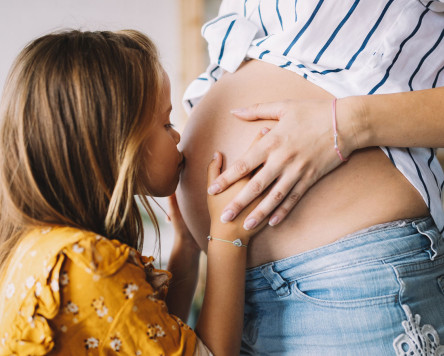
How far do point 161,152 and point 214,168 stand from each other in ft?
0.35

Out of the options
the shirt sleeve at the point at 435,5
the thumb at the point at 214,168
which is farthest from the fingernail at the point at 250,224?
the shirt sleeve at the point at 435,5

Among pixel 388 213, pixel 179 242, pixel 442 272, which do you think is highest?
pixel 388 213

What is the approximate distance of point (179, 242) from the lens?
3.60ft

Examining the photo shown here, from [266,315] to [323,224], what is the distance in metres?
0.22

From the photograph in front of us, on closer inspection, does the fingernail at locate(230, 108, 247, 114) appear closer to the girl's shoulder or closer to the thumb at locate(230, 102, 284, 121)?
the thumb at locate(230, 102, 284, 121)

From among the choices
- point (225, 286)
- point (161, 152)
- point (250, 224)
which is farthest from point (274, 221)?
point (161, 152)

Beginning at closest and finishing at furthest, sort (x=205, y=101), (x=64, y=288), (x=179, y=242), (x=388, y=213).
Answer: (x=64, y=288) → (x=388, y=213) → (x=205, y=101) → (x=179, y=242)

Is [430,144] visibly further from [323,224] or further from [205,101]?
[205,101]

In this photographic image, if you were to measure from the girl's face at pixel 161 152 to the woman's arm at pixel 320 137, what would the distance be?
161mm

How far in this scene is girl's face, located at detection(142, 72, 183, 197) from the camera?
852 mm

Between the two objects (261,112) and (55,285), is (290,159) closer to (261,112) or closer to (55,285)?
(261,112)

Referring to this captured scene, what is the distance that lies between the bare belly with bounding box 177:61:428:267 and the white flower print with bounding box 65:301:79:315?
331mm

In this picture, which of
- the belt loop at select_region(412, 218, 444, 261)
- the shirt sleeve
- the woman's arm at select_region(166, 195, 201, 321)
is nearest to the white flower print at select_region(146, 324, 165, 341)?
the woman's arm at select_region(166, 195, 201, 321)

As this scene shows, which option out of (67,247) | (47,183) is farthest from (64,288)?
(47,183)
